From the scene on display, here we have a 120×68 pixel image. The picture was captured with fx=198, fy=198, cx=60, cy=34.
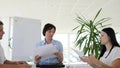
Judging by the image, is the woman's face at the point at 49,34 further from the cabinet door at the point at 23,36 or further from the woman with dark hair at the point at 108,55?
the cabinet door at the point at 23,36

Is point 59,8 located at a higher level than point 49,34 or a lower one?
higher

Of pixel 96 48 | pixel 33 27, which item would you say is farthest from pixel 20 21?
pixel 96 48

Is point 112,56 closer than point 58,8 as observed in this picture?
Yes

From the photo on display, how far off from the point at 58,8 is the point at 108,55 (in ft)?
17.4

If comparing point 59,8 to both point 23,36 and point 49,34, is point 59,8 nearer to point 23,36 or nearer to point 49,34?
point 23,36

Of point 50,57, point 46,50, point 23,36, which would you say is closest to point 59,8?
point 23,36

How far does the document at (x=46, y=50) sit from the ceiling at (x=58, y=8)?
4153 millimetres

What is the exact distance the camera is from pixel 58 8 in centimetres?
739

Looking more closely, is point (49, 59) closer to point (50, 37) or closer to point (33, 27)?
point (50, 37)

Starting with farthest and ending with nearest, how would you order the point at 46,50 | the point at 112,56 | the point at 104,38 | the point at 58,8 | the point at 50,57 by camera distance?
the point at 58,8
the point at 50,57
the point at 46,50
the point at 104,38
the point at 112,56

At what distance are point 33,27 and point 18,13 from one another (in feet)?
13.8

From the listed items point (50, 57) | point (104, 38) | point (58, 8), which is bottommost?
point (50, 57)

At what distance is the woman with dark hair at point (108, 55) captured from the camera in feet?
6.82

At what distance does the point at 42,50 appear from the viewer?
2479mm
